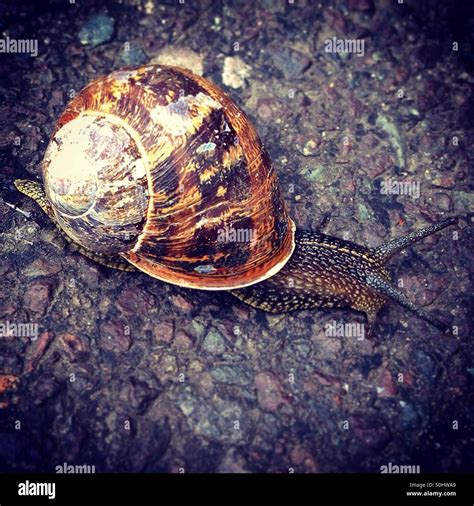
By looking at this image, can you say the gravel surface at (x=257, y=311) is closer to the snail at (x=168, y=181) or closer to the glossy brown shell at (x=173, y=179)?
the snail at (x=168, y=181)

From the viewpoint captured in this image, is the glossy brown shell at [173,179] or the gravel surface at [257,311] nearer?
the glossy brown shell at [173,179]

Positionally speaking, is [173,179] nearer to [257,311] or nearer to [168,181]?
[168,181]

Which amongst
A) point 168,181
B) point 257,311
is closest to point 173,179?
point 168,181

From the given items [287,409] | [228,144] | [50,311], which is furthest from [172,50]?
[287,409]

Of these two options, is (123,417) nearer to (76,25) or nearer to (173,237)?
(173,237)

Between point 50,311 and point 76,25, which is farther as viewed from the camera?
point 76,25

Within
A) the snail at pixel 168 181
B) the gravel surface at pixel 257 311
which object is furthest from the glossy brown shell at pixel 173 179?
the gravel surface at pixel 257 311

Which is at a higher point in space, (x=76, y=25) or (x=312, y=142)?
(x=76, y=25)

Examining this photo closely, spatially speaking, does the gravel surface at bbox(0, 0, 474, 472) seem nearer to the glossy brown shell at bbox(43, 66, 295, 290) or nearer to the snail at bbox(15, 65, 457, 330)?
the snail at bbox(15, 65, 457, 330)
